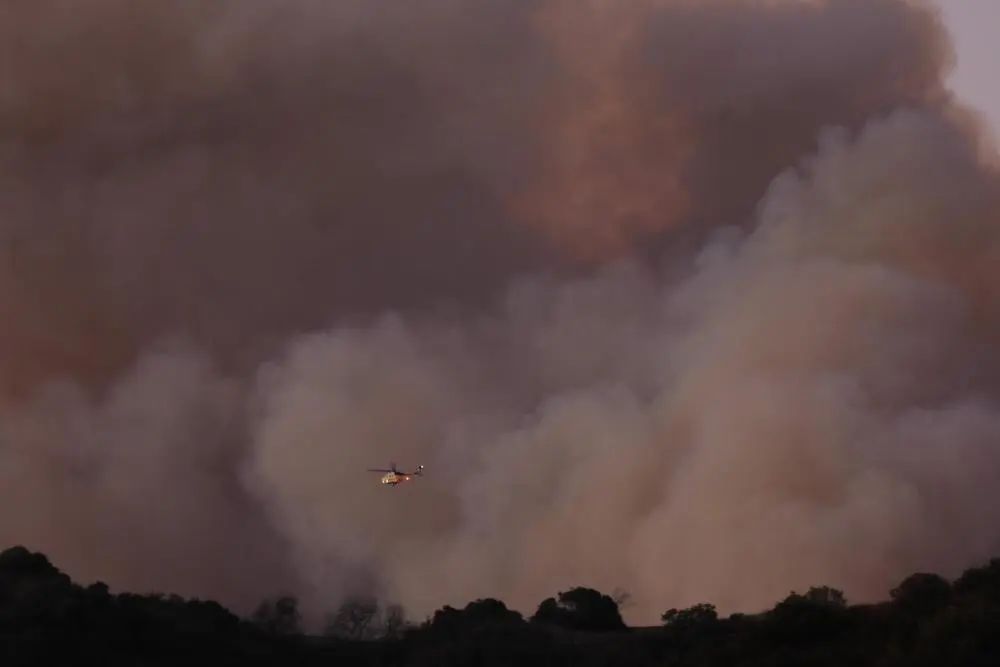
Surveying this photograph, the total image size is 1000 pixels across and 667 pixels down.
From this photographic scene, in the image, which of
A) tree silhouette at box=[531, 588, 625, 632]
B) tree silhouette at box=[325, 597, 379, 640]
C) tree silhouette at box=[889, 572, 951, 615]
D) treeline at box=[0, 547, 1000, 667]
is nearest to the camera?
treeline at box=[0, 547, 1000, 667]

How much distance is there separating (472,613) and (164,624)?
43.0 ft

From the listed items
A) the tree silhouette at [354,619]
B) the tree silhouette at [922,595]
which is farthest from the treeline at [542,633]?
the tree silhouette at [354,619]

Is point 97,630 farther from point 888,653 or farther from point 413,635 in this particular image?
point 888,653

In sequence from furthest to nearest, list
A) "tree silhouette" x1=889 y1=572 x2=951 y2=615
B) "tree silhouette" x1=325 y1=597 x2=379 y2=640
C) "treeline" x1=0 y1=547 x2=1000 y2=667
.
Result: "tree silhouette" x1=325 y1=597 x2=379 y2=640
"tree silhouette" x1=889 y1=572 x2=951 y2=615
"treeline" x1=0 y1=547 x2=1000 y2=667

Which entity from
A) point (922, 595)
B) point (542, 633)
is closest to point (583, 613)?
point (542, 633)

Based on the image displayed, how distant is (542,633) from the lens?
58156mm

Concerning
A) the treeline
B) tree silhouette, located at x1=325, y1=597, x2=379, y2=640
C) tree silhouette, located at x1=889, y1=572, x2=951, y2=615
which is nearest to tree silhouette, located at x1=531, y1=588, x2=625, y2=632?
the treeline

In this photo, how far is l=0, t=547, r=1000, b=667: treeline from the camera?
40281mm

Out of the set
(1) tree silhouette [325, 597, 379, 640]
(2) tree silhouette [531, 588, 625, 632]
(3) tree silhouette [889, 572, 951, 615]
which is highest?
(1) tree silhouette [325, 597, 379, 640]

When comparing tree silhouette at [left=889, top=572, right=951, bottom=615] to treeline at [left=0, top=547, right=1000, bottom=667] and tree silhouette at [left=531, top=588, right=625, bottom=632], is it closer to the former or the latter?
treeline at [left=0, top=547, right=1000, bottom=667]

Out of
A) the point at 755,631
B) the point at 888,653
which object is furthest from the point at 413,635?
the point at 888,653

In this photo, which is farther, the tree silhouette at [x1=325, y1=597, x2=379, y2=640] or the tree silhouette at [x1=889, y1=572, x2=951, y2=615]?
the tree silhouette at [x1=325, y1=597, x2=379, y2=640]

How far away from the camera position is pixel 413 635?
6294 centimetres

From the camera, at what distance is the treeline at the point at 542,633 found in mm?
40281
